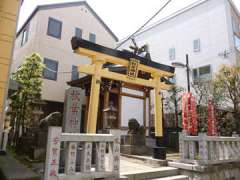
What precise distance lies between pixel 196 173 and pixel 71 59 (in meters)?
11.4

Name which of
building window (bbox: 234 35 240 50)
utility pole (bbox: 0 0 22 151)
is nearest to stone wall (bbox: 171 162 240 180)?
utility pole (bbox: 0 0 22 151)

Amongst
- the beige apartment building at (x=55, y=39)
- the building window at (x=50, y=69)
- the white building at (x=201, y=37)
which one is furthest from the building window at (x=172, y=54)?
the building window at (x=50, y=69)

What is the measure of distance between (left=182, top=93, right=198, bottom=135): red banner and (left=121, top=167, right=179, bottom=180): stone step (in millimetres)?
2204

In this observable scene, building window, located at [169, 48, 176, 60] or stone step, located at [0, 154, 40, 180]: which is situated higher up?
building window, located at [169, 48, 176, 60]

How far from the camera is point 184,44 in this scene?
684 inches

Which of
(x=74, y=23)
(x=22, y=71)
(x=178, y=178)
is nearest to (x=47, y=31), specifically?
(x=74, y=23)

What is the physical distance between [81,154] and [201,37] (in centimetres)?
1487

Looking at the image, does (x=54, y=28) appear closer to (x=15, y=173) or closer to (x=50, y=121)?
(x=50, y=121)

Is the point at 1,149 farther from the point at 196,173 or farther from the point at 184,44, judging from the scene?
the point at 184,44

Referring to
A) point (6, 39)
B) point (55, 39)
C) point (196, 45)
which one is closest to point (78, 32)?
point (55, 39)

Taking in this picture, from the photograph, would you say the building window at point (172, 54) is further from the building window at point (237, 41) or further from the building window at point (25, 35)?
the building window at point (25, 35)

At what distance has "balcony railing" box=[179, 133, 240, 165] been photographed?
674cm

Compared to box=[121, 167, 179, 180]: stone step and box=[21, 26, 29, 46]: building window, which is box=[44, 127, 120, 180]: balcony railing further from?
→ box=[21, 26, 29, 46]: building window

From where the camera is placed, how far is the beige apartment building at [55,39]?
13.5 metres
